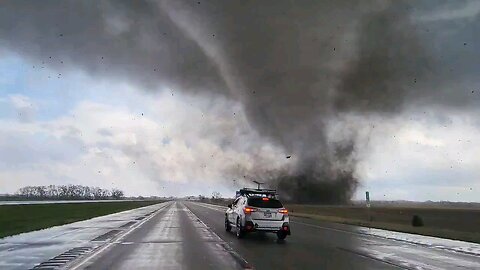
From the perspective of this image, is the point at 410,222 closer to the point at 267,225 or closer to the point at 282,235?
the point at 282,235

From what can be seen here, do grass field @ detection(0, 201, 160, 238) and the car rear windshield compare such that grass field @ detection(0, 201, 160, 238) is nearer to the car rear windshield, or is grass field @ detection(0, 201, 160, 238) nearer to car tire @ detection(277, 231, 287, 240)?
the car rear windshield

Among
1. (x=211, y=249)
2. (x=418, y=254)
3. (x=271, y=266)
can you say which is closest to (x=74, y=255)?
(x=211, y=249)

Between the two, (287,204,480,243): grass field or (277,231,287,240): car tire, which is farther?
(287,204,480,243): grass field

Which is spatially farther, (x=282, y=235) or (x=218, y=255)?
(x=282, y=235)

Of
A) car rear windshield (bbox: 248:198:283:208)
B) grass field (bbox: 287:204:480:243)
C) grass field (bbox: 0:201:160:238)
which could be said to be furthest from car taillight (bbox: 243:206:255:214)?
grass field (bbox: 0:201:160:238)

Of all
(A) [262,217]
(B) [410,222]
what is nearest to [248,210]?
(A) [262,217]

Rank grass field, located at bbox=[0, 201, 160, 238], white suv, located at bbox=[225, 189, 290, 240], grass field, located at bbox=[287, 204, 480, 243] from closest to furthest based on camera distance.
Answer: white suv, located at bbox=[225, 189, 290, 240] → grass field, located at bbox=[287, 204, 480, 243] → grass field, located at bbox=[0, 201, 160, 238]

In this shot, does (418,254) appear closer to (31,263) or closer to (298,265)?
(298,265)

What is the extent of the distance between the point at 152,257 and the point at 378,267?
6503mm

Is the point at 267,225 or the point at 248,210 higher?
the point at 248,210

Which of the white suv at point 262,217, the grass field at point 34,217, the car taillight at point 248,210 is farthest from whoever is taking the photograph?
the grass field at point 34,217

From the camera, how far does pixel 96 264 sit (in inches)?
513

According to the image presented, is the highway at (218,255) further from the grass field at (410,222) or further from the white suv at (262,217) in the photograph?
the grass field at (410,222)

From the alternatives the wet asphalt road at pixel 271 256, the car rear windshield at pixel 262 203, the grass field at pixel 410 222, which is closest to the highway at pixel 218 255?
the wet asphalt road at pixel 271 256
